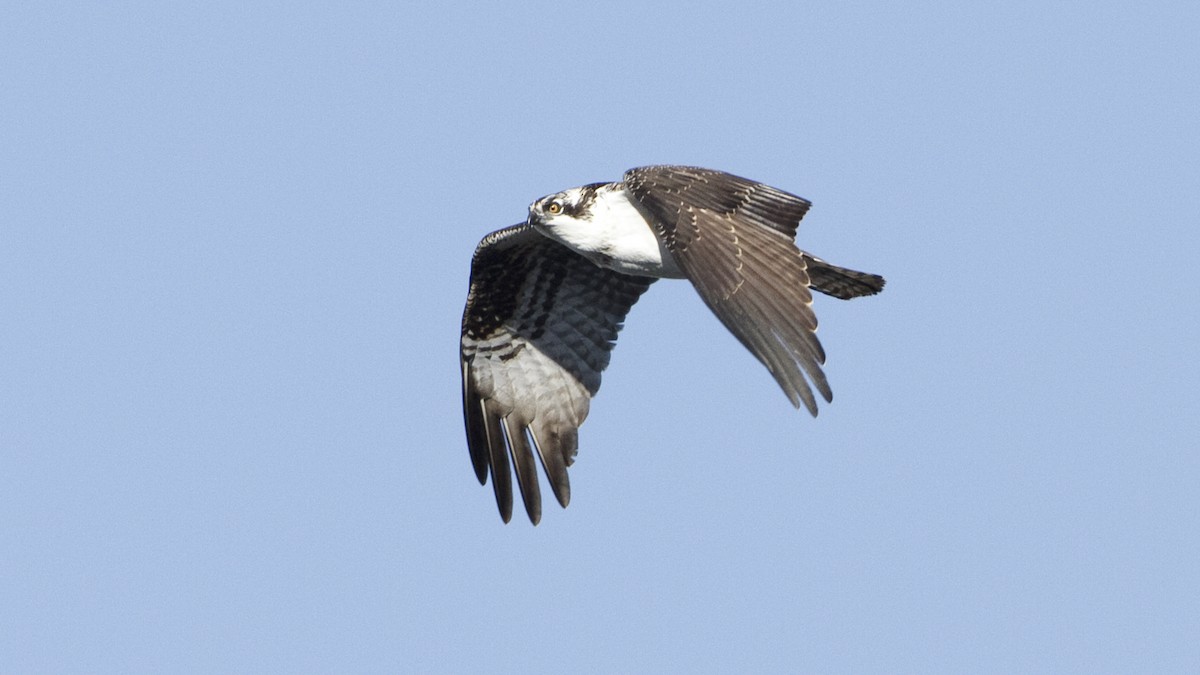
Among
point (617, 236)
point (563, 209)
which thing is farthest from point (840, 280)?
point (563, 209)

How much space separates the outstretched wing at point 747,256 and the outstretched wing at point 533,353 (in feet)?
7.16

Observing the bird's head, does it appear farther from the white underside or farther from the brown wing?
the brown wing

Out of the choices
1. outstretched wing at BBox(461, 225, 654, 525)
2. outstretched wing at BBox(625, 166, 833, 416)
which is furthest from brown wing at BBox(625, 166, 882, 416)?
outstretched wing at BBox(461, 225, 654, 525)

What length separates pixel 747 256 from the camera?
11289mm

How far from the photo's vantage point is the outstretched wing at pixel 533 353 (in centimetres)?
1438

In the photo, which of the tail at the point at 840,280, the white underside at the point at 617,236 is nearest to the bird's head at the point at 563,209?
the white underside at the point at 617,236

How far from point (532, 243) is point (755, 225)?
2832 millimetres

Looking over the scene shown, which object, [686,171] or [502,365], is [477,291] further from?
[686,171]

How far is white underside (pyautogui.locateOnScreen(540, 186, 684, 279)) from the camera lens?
42.0ft

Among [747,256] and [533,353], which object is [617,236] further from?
[533,353]

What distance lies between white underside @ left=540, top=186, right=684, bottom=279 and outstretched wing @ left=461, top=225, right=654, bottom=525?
1283 millimetres

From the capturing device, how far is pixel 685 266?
37.0ft

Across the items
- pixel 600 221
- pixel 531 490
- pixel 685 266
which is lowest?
pixel 531 490

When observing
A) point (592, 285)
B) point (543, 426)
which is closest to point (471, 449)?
point (543, 426)
